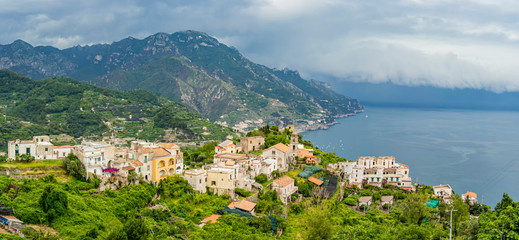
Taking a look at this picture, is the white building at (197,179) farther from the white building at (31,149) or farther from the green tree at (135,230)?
the green tree at (135,230)

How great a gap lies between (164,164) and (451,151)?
84904 millimetres

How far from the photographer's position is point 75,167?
25.8 meters

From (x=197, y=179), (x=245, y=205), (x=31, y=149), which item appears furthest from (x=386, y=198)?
(x=31, y=149)

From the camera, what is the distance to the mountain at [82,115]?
80625 mm

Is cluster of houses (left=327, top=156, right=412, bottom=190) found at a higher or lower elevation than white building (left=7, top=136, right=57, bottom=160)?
lower

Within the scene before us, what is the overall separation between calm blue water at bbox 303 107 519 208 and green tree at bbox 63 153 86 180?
56.5m

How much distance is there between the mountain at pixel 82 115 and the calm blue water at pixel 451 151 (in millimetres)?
40670

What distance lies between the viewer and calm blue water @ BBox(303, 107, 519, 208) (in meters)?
66.6

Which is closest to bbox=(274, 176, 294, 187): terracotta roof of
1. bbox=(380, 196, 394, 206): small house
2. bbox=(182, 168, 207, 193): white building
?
bbox=(182, 168, 207, 193): white building

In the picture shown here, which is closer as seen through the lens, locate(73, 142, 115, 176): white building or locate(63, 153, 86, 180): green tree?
locate(63, 153, 86, 180): green tree

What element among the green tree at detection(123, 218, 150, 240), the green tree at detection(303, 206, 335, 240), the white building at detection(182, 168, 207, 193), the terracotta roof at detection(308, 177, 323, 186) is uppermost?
the white building at detection(182, 168, 207, 193)

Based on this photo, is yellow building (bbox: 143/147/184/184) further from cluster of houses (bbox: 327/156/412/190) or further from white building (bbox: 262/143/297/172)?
cluster of houses (bbox: 327/156/412/190)

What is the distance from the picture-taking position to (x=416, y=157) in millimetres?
85750

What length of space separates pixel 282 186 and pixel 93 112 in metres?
77.4
